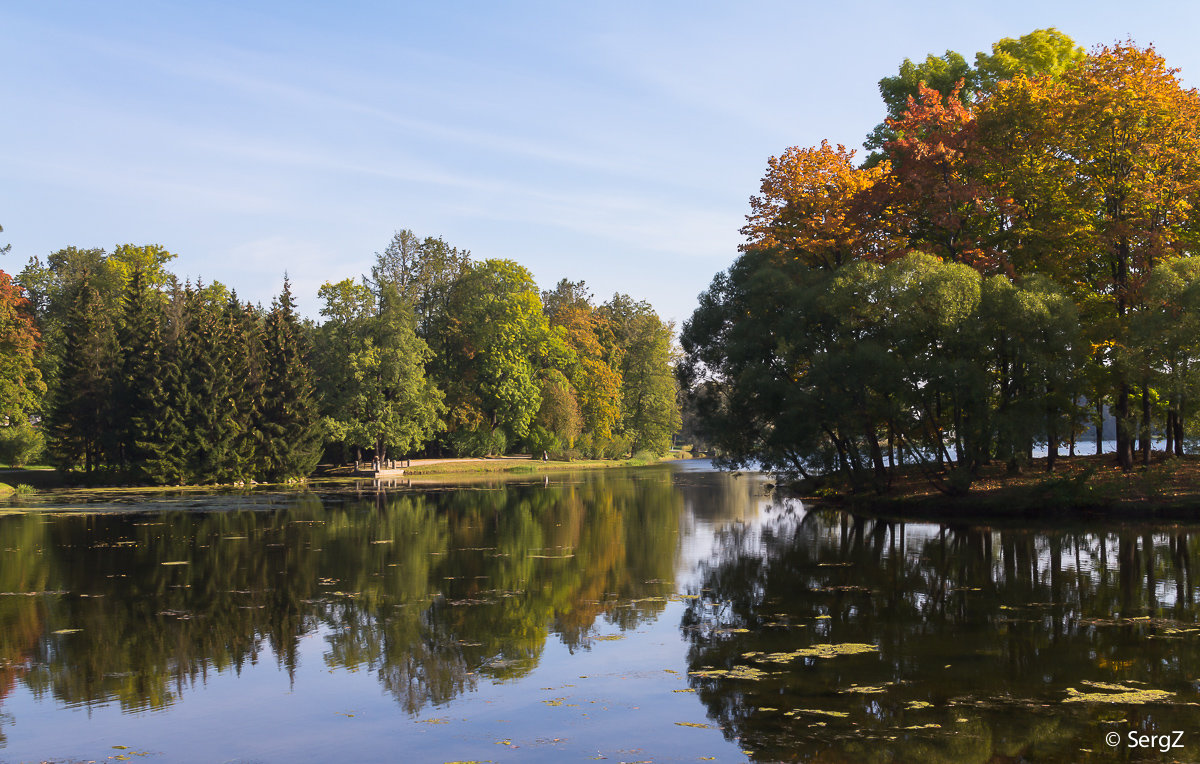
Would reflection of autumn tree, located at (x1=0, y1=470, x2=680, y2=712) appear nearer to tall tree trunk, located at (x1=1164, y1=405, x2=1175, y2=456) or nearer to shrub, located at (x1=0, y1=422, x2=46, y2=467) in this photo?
tall tree trunk, located at (x1=1164, y1=405, x2=1175, y2=456)

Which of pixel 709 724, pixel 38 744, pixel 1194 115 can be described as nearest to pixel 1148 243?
pixel 1194 115

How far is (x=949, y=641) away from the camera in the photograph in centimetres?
1339

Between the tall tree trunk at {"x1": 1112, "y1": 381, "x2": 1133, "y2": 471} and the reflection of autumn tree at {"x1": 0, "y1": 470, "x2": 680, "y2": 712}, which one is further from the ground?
the tall tree trunk at {"x1": 1112, "y1": 381, "x2": 1133, "y2": 471}

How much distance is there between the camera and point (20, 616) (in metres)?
16.5

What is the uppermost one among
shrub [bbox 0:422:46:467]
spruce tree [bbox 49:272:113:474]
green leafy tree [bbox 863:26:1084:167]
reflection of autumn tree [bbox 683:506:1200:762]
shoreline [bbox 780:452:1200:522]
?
green leafy tree [bbox 863:26:1084:167]

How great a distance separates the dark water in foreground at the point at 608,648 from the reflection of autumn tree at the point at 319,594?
88 millimetres

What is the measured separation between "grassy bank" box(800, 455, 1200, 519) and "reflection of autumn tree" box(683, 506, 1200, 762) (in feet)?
14.0

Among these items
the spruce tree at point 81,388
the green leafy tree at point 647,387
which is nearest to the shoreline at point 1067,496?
the spruce tree at point 81,388

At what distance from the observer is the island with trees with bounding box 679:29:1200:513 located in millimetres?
29391

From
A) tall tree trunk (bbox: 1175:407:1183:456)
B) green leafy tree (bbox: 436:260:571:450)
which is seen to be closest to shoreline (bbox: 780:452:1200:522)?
tall tree trunk (bbox: 1175:407:1183:456)

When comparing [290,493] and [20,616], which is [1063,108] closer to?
[20,616]

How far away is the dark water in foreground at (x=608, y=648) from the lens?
9.51 metres

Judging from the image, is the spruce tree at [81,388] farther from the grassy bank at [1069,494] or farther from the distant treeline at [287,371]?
the grassy bank at [1069,494]

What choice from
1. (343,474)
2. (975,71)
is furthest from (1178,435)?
(343,474)
